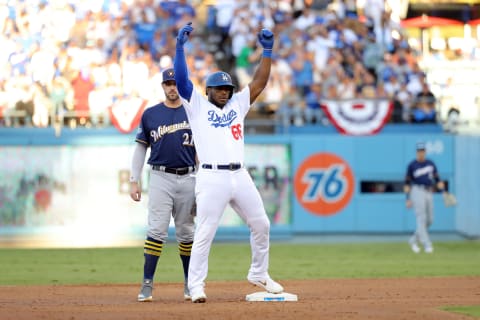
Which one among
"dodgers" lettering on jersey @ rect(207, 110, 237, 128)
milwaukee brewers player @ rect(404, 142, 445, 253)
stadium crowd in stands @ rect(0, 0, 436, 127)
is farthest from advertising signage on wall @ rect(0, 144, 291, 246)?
"dodgers" lettering on jersey @ rect(207, 110, 237, 128)

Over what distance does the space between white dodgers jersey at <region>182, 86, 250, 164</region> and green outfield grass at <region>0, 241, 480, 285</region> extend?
4.43 meters

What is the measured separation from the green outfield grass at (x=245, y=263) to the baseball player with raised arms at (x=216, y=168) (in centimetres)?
417

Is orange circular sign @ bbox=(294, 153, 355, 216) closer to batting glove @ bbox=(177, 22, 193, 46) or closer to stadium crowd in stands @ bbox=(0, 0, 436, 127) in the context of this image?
stadium crowd in stands @ bbox=(0, 0, 436, 127)

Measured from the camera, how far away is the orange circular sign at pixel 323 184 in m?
22.0

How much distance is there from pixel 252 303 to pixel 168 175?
152 cm

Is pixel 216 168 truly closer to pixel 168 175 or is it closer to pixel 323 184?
pixel 168 175

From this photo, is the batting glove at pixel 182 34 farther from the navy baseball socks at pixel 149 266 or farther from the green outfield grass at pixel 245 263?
the green outfield grass at pixel 245 263

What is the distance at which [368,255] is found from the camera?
1825 centimetres

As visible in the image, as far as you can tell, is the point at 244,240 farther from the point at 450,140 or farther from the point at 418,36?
the point at 418,36

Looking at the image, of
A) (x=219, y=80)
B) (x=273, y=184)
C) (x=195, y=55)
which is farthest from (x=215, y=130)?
(x=195, y=55)

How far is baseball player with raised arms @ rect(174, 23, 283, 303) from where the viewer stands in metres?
9.66

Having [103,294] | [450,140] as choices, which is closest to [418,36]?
[450,140]

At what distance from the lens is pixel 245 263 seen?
16.7 m

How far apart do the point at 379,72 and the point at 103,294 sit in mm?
12700
